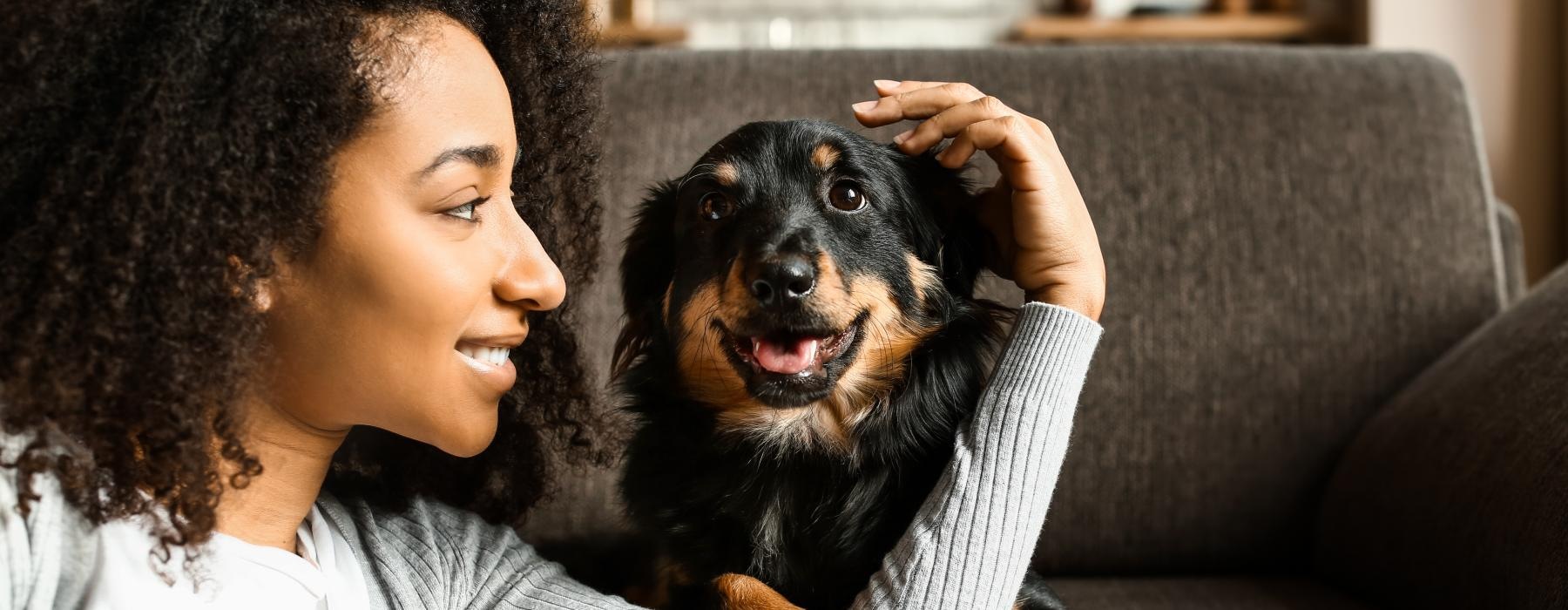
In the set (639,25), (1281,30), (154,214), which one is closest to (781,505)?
(154,214)

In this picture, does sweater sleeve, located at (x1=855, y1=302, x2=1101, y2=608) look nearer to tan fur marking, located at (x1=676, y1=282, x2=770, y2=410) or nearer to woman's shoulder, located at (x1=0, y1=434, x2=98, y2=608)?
tan fur marking, located at (x1=676, y1=282, x2=770, y2=410)

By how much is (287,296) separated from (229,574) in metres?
0.25

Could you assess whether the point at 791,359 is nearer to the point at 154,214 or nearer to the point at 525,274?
the point at 525,274

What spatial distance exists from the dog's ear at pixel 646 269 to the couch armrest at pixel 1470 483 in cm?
101

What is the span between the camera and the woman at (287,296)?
36.1 inches

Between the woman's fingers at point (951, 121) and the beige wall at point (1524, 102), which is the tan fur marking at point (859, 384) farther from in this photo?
the beige wall at point (1524, 102)

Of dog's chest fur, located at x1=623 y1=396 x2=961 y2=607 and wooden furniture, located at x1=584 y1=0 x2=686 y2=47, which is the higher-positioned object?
wooden furniture, located at x1=584 y1=0 x2=686 y2=47

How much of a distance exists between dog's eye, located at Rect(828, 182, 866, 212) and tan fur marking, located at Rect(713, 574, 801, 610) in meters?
0.44

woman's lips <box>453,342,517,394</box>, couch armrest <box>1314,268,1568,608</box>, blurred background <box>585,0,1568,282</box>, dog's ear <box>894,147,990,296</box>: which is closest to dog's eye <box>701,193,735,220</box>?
dog's ear <box>894,147,990,296</box>

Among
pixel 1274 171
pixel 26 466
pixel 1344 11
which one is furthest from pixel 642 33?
pixel 26 466

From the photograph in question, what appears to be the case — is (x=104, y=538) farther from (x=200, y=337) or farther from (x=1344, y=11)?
(x=1344, y=11)

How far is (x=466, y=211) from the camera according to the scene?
105cm

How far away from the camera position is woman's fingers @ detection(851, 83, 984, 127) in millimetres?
1209

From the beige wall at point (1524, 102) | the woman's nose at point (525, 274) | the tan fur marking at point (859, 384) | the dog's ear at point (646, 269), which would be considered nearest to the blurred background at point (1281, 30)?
the beige wall at point (1524, 102)
